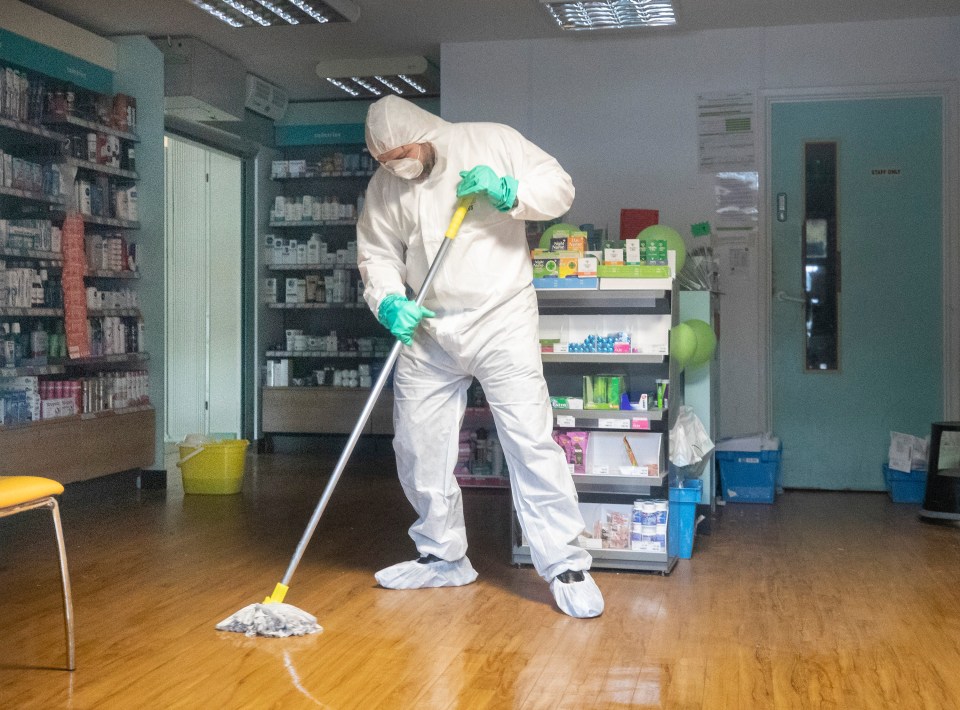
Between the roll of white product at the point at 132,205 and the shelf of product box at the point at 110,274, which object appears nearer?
the shelf of product box at the point at 110,274

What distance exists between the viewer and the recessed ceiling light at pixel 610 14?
18.2 ft

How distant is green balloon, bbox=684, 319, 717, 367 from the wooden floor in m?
0.79

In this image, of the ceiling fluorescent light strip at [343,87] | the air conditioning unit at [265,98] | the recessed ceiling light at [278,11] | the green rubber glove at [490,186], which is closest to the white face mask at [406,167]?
the green rubber glove at [490,186]

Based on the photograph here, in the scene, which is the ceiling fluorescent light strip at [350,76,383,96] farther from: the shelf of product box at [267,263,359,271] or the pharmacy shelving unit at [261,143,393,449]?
the shelf of product box at [267,263,359,271]

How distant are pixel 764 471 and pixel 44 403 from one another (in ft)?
12.5

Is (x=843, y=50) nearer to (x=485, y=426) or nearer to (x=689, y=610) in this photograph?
→ (x=485, y=426)

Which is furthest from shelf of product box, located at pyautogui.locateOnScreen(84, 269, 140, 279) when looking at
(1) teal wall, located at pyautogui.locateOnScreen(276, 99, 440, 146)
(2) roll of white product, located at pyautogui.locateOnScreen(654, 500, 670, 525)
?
(2) roll of white product, located at pyautogui.locateOnScreen(654, 500, 670, 525)

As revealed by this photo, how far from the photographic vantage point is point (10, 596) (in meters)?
3.58

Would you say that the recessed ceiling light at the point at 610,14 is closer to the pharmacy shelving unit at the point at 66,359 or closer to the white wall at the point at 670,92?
the white wall at the point at 670,92

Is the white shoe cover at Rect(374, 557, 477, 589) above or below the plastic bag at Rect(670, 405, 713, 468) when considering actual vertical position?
below

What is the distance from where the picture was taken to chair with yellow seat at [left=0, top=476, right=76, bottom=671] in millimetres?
2619

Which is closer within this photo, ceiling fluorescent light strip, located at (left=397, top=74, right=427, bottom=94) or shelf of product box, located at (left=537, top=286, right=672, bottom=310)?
shelf of product box, located at (left=537, top=286, right=672, bottom=310)

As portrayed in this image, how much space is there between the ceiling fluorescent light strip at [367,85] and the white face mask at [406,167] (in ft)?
12.4

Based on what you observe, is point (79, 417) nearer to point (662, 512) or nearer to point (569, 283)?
point (569, 283)
